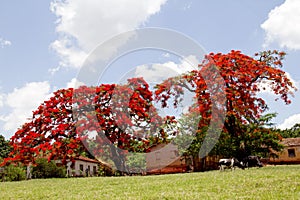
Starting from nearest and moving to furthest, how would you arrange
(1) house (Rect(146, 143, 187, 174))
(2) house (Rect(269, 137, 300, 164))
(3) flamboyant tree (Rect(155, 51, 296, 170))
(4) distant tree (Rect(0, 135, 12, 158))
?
(3) flamboyant tree (Rect(155, 51, 296, 170))
(1) house (Rect(146, 143, 187, 174))
(2) house (Rect(269, 137, 300, 164))
(4) distant tree (Rect(0, 135, 12, 158))

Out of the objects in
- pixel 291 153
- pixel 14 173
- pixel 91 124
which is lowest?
pixel 14 173

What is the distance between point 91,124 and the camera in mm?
22984

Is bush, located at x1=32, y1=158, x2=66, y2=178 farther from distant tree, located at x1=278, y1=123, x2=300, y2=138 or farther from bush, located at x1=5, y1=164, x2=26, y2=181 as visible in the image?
distant tree, located at x1=278, y1=123, x2=300, y2=138

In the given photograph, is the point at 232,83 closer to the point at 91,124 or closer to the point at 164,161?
the point at 91,124

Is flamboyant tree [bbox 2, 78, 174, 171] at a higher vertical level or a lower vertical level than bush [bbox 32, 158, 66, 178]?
higher

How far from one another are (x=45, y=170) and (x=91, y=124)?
9557 mm

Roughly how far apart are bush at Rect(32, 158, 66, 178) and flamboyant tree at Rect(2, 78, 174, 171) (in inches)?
190

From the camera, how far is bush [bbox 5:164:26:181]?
89.8 ft

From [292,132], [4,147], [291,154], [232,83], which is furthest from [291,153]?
[4,147]

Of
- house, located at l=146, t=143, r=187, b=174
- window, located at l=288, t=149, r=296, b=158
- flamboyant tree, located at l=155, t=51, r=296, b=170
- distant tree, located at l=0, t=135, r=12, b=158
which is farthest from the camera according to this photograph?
distant tree, located at l=0, t=135, r=12, b=158

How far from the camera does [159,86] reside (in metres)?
24.4

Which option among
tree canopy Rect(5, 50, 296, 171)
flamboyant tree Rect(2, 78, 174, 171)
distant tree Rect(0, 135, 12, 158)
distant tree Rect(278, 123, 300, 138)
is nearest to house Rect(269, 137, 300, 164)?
distant tree Rect(278, 123, 300, 138)

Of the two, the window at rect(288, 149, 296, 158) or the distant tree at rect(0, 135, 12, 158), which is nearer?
the window at rect(288, 149, 296, 158)

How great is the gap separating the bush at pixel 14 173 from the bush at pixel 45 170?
3.49 feet
